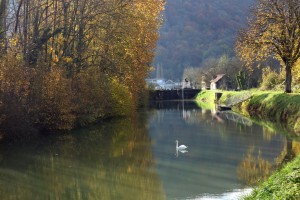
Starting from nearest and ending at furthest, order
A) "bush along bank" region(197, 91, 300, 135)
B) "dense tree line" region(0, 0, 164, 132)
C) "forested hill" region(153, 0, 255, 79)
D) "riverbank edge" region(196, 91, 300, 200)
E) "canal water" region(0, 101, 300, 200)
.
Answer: "riverbank edge" region(196, 91, 300, 200) → "canal water" region(0, 101, 300, 200) → "dense tree line" region(0, 0, 164, 132) → "bush along bank" region(197, 91, 300, 135) → "forested hill" region(153, 0, 255, 79)

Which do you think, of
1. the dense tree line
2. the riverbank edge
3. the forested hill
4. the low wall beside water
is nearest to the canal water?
the riverbank edge

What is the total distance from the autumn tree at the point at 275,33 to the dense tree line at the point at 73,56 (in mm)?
8502

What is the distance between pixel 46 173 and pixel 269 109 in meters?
25.7

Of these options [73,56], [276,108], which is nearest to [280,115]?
[276,108]

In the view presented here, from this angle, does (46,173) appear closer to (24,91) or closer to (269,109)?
(24,91)

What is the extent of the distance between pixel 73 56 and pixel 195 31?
10921 cm

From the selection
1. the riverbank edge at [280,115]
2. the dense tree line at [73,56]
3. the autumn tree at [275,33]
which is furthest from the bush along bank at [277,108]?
the dense tree line at [73,56]

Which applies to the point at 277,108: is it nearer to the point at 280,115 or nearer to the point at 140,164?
the point at 280,115

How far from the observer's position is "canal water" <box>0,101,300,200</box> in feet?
45.0

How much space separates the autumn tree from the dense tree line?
8502mm

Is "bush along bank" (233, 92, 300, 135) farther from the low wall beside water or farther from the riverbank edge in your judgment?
the low wall beside water

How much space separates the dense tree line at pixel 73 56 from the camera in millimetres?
26125

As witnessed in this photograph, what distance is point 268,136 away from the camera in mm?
25797

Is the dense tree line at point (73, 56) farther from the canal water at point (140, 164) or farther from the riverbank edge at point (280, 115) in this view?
the riverbank edge at point (280, 115)
